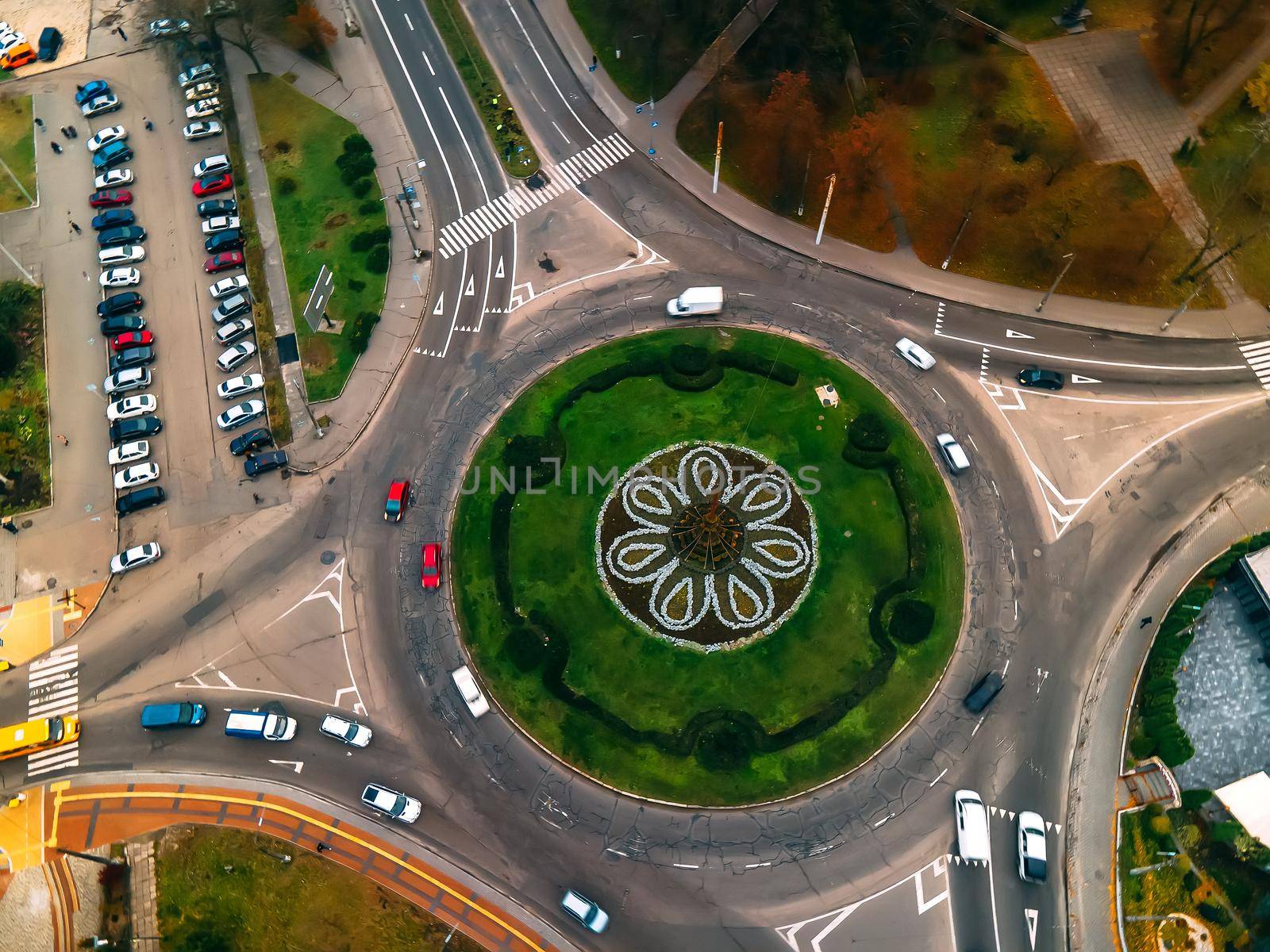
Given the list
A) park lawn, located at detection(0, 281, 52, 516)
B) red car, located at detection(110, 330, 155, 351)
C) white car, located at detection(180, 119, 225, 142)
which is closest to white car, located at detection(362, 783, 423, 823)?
park lawn, located at detection(0, 281, 52, 516)

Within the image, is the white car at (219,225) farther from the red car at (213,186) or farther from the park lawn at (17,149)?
the park lawn at (17,149)

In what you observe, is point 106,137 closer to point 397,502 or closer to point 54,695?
point 397,502

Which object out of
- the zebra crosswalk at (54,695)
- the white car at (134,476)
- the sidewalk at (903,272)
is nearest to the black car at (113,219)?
the white car at (134,476)

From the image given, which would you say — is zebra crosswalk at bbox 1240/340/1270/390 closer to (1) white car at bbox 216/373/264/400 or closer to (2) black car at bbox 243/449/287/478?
(2) black car at bbox 243/449/287/478

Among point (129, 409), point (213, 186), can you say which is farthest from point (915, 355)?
point (213, 186)

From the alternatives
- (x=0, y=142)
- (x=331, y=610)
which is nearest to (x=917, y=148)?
(x=331, y=610)

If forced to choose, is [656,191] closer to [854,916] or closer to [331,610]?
[331,610]
